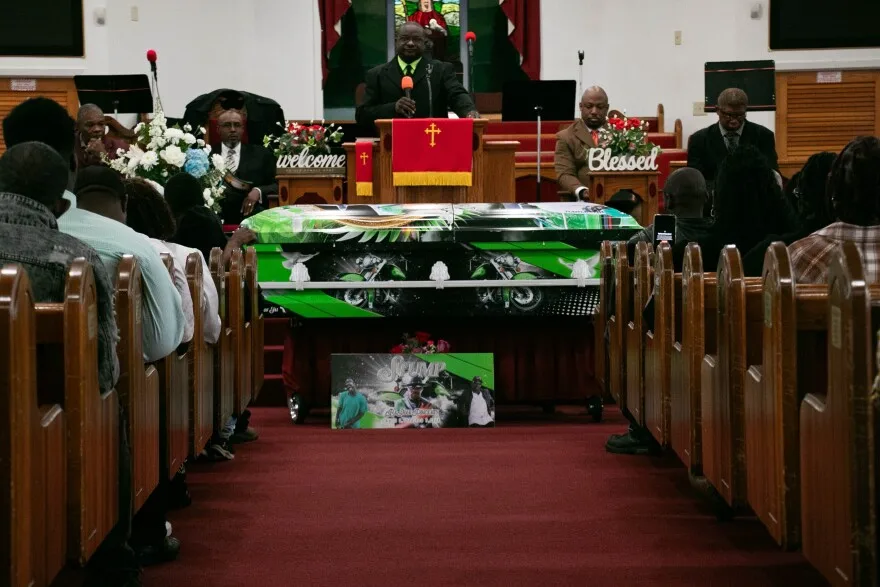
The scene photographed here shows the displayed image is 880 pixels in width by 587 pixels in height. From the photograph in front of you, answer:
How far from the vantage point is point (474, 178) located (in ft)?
22.4

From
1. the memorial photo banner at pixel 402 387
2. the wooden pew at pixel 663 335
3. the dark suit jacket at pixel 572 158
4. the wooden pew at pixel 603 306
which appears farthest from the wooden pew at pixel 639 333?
the dark suit jacket at pixel 572 158

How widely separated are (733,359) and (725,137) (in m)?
5.13

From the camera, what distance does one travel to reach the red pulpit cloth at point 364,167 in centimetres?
700

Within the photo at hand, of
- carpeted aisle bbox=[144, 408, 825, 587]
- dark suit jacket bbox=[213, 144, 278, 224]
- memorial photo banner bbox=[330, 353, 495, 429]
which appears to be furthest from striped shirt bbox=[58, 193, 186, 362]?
dark suit jacket bbox=[213, 144, 278, 224]

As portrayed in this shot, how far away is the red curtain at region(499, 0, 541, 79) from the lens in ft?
44.5

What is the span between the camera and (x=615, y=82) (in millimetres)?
13352

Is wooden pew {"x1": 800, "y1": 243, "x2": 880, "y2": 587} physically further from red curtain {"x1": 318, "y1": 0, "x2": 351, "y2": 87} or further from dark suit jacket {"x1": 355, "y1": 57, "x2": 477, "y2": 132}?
red curtain {"x1": 318, "y1": 0, "x2": 351, "y2": 87}

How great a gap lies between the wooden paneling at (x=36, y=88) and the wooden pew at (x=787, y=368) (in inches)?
388

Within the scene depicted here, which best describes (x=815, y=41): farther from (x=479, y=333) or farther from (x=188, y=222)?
(x=188, y=222)

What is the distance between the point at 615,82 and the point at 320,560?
10.8m

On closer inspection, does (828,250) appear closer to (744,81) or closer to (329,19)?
(744,81)

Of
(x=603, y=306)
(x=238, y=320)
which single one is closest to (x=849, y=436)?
(x=238, y=320)

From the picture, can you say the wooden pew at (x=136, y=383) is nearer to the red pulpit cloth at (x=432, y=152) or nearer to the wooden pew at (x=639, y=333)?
the wooden pew at (x=639, y=333)

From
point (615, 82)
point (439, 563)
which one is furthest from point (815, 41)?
point (439, 563)
